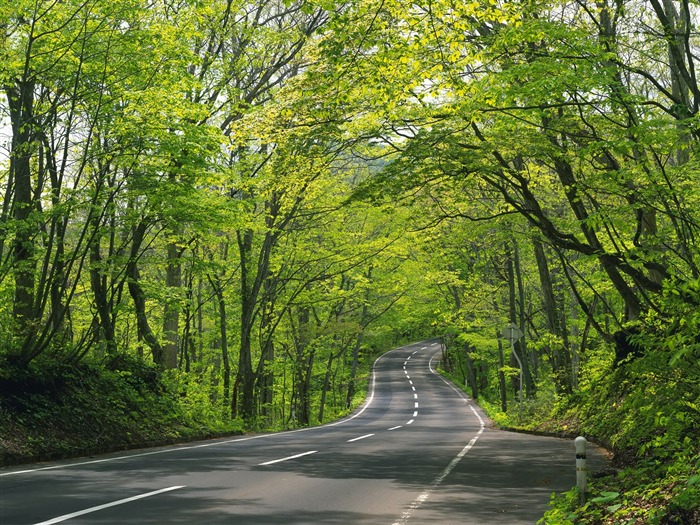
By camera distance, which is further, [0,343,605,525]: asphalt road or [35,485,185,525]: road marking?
[0,343,605,525]: asphalt road

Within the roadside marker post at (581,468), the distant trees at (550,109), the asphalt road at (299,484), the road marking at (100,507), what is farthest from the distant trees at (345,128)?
the road marking at (100,507)

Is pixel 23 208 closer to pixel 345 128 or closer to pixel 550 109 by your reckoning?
pixel 345 128

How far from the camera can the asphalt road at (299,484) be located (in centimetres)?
711

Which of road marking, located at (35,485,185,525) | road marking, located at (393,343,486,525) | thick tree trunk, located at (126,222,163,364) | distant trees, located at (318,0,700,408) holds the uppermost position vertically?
distant trees, located at (318,0,700,408)

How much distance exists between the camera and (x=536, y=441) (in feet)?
60.2

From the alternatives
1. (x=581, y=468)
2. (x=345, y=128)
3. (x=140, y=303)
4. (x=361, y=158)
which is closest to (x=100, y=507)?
(x=581, y=468)

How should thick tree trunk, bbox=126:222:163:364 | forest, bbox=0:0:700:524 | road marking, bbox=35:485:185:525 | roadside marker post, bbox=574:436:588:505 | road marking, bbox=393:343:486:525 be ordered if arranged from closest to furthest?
road marking, bbox=35:485:185:525
roadside marker post, bbox=574:436:588:505
road marking, bbox=393:343:486:525
forest, bbox=0:0:700:524
thick tree trunk, bbox=126:222:163:364

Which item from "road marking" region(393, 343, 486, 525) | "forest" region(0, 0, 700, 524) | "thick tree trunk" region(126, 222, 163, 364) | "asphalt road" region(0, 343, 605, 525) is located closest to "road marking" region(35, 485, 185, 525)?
"asphalt road" region(0, 343, 605, 525)

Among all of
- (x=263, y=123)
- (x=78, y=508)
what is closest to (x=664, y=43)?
(x=263, y=123)

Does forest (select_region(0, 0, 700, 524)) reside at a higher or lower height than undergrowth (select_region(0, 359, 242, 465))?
higher

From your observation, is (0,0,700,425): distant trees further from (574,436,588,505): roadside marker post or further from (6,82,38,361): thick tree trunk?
(574,436,588,505): roadside marker post

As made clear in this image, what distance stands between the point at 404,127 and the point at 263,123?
10.1ft

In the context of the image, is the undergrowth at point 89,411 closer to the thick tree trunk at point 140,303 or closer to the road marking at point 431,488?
the thick tree trunk at point 140,303

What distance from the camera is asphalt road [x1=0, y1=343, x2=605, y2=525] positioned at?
7.11m
